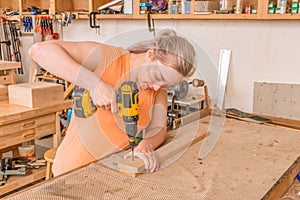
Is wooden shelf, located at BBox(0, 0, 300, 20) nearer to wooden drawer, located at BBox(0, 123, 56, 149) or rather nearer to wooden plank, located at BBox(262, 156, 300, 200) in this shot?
wooden drawer, located at BBox(0, 123, 56, 149)

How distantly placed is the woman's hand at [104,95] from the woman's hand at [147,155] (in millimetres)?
234

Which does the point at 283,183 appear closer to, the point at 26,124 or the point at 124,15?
the point at 26,124

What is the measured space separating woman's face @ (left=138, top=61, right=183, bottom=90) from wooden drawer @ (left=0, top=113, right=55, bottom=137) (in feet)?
4.27

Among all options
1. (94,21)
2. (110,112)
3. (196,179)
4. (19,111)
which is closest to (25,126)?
(19,111)

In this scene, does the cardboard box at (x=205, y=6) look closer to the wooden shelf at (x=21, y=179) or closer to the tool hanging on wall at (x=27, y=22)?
the wooden shelf at (x=21, y=179)

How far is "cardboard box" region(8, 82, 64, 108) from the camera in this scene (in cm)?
226

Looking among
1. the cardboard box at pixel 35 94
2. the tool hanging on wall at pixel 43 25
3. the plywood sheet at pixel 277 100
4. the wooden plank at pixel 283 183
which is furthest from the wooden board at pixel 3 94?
the wooden plank at pixel 283 183

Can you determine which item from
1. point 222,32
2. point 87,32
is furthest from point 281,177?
point 87,32

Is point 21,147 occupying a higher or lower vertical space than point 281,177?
lower

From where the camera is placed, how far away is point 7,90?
2.43 metres

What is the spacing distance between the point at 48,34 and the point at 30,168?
1.50 m

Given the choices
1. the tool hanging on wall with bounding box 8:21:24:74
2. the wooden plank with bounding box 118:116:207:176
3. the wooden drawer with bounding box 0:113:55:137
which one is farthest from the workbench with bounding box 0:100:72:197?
the tool hanging on wall with bounding box 8:21:24:74

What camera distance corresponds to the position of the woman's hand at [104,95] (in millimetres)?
1006

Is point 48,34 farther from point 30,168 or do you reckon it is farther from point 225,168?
point 225,168
